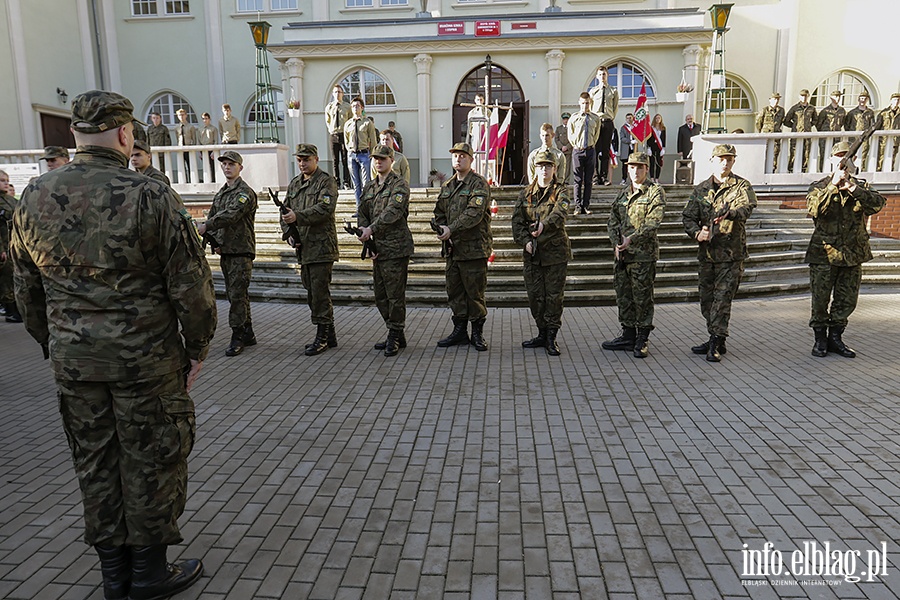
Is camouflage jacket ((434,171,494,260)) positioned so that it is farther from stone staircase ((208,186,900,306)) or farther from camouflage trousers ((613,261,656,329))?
stone staircase ((208,186,900,306))

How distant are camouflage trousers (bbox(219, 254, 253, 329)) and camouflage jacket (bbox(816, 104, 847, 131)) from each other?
15810 mm

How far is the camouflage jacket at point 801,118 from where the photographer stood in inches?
644

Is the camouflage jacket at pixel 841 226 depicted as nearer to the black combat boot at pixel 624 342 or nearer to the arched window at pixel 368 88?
the black combat boot at pixel 624 342

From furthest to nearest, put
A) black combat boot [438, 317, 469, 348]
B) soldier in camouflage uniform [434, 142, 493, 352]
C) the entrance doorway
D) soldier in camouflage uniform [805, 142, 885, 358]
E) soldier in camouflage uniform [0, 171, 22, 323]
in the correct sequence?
the entrance doorway
soldier in camouflage uniform [0, 171, 22, 323]
black combat boot [438, 317, 469, 348]
soldier in camouflage uniform [434, 142, 493, 352]
soldier in camouflage uniform [805, 142, 885, 358]

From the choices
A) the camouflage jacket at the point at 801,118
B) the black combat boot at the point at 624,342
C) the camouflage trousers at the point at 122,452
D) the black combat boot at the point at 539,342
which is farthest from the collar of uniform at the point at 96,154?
the camouflage jacket at the point at 801,118

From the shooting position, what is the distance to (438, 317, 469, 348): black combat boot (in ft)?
24.5

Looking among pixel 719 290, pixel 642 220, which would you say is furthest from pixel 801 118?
pixel 642 220

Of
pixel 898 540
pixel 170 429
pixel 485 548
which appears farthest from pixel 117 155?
pixel 898 540

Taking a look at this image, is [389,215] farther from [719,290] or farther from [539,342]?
[719,290]

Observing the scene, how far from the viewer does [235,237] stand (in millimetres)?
7324

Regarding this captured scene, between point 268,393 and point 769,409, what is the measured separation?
450 centimetres

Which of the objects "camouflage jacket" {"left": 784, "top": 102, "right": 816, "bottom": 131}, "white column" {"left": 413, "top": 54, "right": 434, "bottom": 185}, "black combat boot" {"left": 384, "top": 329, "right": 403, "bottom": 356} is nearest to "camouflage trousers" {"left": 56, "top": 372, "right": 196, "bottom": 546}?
"black combat boot" {"left": 384, "top": 329, "right": 403, "bottom": 356}

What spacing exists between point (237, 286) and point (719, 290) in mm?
5571

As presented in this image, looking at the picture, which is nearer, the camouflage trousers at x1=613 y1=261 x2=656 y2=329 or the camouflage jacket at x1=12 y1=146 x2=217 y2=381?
the camouflage jacket at x1=12 y1=146 x2=217 y2=381
